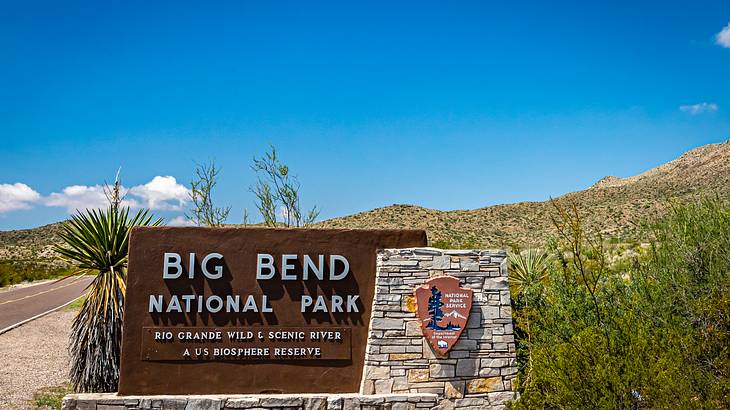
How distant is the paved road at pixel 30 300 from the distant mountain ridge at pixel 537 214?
11.2m

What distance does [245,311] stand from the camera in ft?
35.1

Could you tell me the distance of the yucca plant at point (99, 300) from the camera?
11711mm

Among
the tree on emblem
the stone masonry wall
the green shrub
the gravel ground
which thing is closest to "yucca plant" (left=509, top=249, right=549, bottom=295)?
the stone masonry wall

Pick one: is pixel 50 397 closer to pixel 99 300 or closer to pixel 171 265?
pixel 99 300

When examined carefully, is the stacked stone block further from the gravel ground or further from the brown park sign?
the gravel ground

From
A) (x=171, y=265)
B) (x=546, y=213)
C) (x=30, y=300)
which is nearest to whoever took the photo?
(x=171, y=265)

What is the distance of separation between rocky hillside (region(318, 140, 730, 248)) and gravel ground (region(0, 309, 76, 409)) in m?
25.8

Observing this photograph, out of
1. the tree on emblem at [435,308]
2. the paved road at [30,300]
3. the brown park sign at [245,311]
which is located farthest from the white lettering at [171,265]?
the paved road at [30,300]

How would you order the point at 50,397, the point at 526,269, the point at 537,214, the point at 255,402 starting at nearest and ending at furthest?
the point at 255,402
the point at 50,397
the point at 526,269
the point at 537,214

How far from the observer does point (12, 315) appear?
22297mm

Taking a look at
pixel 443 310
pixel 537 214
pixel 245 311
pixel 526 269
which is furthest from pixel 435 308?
pixel 537 214

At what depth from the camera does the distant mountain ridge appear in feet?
144

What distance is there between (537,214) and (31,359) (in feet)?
139

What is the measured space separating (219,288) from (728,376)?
7842 mm
